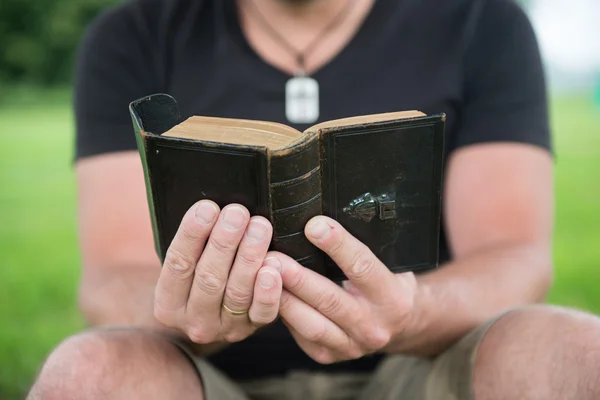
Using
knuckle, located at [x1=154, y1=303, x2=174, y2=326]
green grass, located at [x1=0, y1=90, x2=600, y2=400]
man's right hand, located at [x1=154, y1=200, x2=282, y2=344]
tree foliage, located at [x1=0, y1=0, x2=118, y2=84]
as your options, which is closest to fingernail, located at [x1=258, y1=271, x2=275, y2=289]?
man's right hand, located at [x1=154, y1=200, x2=282, y2=344]

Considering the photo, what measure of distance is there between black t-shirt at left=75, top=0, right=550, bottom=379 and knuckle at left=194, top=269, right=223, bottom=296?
0.60m

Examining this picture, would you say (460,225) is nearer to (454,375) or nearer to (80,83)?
(454,375)

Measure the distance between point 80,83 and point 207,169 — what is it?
969mm

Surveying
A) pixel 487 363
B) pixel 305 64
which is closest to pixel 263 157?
pixel 487 363

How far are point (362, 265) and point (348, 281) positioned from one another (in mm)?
116

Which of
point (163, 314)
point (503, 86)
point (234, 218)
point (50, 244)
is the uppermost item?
point (503, 86)

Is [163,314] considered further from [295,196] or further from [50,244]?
[50,244]

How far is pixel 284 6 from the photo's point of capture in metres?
1.71

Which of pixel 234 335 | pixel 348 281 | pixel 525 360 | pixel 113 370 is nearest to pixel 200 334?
pixel 234 335

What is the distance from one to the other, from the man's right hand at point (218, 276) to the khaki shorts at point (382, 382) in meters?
0.20

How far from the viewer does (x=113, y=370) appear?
3.60ft

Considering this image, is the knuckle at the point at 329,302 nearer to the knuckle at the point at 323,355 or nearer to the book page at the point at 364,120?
the knuckle at the point at 323,355

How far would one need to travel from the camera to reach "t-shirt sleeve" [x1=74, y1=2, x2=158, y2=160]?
162 cm

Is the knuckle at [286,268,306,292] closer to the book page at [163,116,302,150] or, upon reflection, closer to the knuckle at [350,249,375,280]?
the knuckle at [350,249,375,280]
